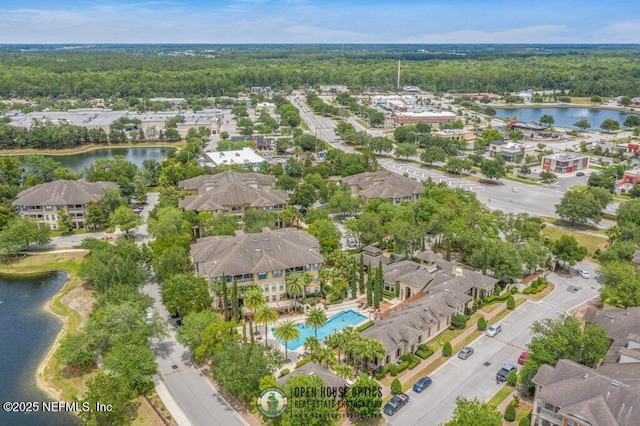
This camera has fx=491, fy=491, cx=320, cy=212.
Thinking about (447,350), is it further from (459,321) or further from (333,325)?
(333,325)

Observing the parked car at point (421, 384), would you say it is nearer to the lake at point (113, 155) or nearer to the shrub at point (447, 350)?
the shrub at point (447, 350)

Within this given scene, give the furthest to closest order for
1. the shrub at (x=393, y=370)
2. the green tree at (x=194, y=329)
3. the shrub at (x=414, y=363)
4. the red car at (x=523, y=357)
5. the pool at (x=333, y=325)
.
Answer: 1. the pool at (x=333, y=325)
2. the red car at (x=523, y=357)
3. the shrub at (x=414, y=363)
4. the green tree at (x=194, y=329)
5. the shrub at (x=393, y=370)

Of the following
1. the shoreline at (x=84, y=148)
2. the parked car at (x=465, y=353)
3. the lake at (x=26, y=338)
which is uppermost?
the shoreline at (x=84, y=148)

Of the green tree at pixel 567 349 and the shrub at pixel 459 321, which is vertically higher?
the green tree at pixel 567 349

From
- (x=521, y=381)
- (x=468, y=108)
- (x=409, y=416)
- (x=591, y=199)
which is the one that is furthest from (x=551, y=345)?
(x=468, y=108)

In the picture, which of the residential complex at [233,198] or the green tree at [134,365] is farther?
the residential complex at [233,198]

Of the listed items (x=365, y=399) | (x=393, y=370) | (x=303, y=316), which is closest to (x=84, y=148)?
(x=303, y=316)

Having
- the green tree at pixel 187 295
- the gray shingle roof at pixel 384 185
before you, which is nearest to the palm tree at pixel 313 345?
the green tree at pixel 187 295
